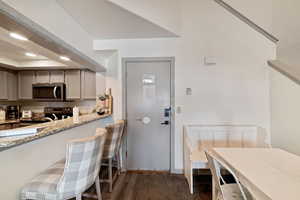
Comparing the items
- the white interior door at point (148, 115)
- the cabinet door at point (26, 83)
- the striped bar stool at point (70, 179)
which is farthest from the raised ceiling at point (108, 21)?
the cabinet door at point (26, 83)

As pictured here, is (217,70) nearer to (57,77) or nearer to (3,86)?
(57,77)

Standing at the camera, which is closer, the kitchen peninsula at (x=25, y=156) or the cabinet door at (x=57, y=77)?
the kitchen peninsula at (x=25, y=156)

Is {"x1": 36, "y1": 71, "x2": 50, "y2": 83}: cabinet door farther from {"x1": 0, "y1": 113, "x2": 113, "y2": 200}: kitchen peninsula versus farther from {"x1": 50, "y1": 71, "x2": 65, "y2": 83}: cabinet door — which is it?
{"x1": 0, "y1": 113, "x2": 113, "y2": 200}: kitchen peninsula

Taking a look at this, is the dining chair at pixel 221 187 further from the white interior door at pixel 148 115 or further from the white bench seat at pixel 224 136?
the white interior door at pixel 148 115

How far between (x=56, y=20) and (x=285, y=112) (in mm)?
3428

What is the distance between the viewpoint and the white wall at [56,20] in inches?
67.3

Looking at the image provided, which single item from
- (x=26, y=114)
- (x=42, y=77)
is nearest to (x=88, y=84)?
(x=42, y=77)

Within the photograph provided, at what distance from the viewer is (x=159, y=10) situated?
2795 millimetres

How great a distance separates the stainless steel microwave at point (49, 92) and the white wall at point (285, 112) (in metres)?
4.24

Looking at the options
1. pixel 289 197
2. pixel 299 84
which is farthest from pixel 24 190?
pixel 299 84

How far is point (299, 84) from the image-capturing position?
7.75 feet

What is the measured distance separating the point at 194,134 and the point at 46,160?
2324mm

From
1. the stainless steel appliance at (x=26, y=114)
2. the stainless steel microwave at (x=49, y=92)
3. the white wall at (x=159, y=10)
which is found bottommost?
the stainless steel appliance at (x=26, y=114)

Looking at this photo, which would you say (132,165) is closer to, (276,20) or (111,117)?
(111,117)
